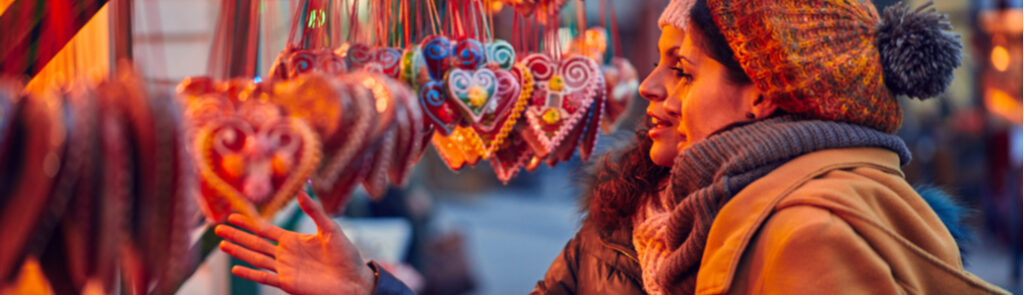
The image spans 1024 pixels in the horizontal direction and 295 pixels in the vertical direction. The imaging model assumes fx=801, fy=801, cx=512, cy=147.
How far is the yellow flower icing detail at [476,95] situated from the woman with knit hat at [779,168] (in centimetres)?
30

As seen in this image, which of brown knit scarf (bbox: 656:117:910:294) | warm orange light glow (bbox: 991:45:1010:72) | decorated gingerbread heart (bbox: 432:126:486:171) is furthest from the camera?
warm orange light glow (bbox: 991:45:1010:72)

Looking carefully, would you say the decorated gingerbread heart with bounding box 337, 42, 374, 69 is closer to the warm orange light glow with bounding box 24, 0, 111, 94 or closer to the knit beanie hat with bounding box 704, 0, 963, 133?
the warm orange light glow with bounding box 24, 0, 111, 94

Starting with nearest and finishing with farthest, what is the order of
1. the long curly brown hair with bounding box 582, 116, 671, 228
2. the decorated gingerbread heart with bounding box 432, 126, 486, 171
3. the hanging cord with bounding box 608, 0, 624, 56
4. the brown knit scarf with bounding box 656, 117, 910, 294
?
the brown knit scarf with bounding box 656, 117, 910, 294 < the decorated gingerbread heart with bounding box 432, 126, 486, 171 < the long curly brown hair with bounding box 582, 116, 671, 228 < the hanging cord with bounding box 608, 0, 624, 56

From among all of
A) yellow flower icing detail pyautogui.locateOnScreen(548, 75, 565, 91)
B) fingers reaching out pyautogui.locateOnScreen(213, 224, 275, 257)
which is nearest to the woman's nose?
yellow flower icing detail pyautogui.locateOnScreen(548, 75, 565, 91)

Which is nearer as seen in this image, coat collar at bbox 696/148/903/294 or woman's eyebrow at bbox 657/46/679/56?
coat collar at bbox 696/148/903/294

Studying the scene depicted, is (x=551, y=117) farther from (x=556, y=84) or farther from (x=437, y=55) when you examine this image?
(x=437, y=55)

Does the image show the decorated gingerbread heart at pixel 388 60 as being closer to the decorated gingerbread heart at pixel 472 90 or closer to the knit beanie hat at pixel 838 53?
the decorated gingerbread heart at pixel 472 90

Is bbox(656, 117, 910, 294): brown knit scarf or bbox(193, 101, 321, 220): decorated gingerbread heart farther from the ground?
bbox(193, 101, 321, 220): decorated gingerbread heart

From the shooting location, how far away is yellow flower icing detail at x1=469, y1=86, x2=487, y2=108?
45.7 inches

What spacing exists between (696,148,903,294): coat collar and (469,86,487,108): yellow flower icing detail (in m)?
0.37

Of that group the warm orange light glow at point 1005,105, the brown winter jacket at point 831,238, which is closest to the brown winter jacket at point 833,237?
the brown winter jacket at point 831,238

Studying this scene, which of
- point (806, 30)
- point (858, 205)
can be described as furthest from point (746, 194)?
point (806, 30)

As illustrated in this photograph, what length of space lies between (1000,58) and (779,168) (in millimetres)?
4378

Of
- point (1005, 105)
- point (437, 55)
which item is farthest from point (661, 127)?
point (1005, 105)
